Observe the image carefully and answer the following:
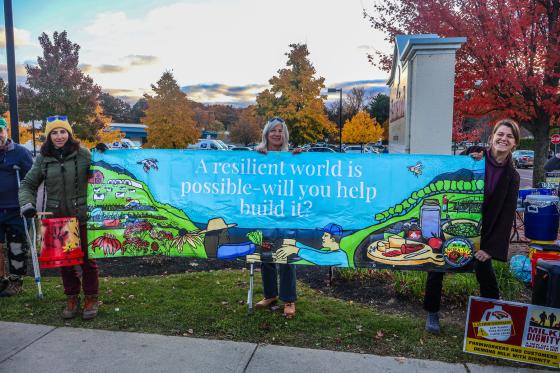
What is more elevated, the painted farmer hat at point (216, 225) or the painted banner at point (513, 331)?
the painted farmer hat at point (216, 225)

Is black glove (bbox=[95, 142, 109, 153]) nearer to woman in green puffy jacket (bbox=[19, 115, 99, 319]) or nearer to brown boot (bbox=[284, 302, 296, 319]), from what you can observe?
woman in green puffy jacket (bbox=[19, 115, 99, 319])

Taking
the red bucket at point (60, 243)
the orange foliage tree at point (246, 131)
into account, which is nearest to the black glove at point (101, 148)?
the red bucket at point (60, 243)

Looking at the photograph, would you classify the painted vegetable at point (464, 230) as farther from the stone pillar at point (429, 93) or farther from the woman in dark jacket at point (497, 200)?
the stone pillar at point (429, 93)

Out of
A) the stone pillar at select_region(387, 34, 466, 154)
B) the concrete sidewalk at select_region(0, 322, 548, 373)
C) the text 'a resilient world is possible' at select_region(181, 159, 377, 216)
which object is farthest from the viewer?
the stone pillar at select_region(387, 34, 466, 154)

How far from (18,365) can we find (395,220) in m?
3.32

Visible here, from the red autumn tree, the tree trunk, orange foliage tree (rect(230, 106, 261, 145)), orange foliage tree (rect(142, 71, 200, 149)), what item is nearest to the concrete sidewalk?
the red autumn tree

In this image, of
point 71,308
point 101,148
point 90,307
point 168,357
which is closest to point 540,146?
point 101,148

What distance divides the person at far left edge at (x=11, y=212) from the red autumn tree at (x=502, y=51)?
742 cm

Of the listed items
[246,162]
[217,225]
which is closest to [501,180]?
[246,162]

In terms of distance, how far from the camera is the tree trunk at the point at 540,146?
967 cm

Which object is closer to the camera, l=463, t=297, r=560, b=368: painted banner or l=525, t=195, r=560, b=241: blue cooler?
l=463, t=297, r=560, b=368: painted banner

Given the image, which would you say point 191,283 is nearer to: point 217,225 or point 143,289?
point 143,289

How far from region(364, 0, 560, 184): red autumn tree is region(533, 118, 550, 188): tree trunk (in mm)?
480

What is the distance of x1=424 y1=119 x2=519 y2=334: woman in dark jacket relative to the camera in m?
3.72
